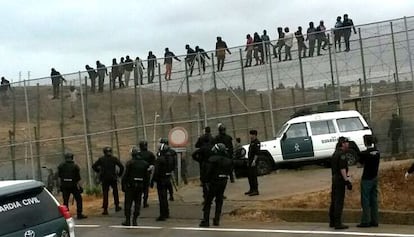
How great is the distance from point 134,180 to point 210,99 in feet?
37.6

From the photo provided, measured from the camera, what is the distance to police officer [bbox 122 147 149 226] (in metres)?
15.6

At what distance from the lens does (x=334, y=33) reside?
84.6 ft

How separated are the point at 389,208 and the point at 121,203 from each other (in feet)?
26.1

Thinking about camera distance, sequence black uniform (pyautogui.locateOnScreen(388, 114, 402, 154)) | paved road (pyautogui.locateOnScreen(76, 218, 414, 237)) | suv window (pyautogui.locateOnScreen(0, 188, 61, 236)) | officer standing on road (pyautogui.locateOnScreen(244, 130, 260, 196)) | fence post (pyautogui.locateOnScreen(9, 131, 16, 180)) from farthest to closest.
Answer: fence post (pyautogui.locateOnScreen(9, 131, 16, 180)) → black uniform (pyautogui.locateOnScreen(388, 114, 402, 154)) → officer standing on road (pyautogui.locateOnScreen(244, 130, 260, 196)) → paved road (pyautogui.locateOnScreen(76, 218, 414, 237)) → suv window (pyautogui.locateOnScreen(0, 188, 61, 236))

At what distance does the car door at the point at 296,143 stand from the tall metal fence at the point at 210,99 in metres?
3.24

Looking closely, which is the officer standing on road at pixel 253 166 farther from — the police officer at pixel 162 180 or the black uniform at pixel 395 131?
the black uniform at pixel 395 131

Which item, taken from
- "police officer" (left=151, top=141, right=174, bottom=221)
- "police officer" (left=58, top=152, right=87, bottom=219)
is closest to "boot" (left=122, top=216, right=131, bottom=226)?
"police officer" (left=151, top=141, right=174, bottom=221)

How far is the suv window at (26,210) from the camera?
7422mm

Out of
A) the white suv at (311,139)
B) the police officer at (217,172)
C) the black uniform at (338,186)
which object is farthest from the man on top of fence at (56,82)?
the black uniform at (338,186)

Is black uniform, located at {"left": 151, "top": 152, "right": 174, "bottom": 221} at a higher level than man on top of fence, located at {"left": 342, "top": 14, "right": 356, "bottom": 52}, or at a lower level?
lower

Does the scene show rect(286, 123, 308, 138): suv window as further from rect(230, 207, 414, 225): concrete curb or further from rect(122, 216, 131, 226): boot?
rect(122, 216, 131, 226): boot

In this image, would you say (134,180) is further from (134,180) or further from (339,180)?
(339,180)

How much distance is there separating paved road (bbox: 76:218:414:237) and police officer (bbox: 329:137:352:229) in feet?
0.99

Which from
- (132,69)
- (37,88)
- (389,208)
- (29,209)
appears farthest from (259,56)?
(29,209)
